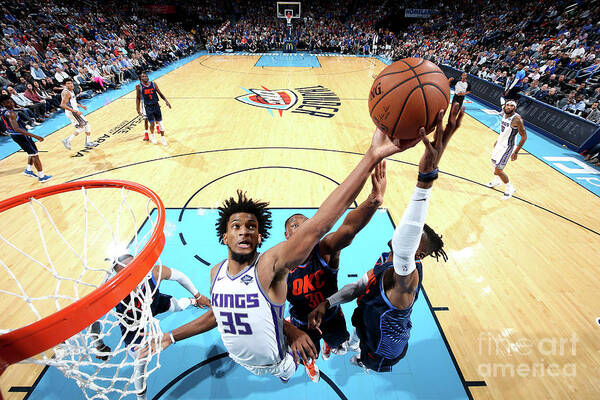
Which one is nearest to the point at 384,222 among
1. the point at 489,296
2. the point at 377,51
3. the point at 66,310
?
Answer: the point at 489,296

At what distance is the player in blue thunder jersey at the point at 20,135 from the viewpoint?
560cm

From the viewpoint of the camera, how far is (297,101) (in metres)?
11.6

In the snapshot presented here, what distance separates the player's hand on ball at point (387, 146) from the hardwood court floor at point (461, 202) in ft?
9.56

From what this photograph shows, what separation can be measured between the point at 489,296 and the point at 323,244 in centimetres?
296

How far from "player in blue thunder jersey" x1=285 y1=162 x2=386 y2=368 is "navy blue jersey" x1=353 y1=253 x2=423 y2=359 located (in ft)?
1.01

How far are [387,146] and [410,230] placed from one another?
450 millimetres

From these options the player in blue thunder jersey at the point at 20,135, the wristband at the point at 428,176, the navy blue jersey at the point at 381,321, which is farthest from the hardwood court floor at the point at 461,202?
the wristband at the point at 428,176

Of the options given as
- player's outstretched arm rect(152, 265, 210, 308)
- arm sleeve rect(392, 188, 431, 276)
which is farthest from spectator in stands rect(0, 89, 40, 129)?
arm sleeve rect(392, 188, 431, 276)

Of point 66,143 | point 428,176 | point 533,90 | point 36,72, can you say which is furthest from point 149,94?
point 533,90

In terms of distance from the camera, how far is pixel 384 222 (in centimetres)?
527

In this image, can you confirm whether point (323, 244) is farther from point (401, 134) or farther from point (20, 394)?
point (20, 394)

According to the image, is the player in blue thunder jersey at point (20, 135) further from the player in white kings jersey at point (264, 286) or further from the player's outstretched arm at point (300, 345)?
the player's outstretched arm at point (300, 345)

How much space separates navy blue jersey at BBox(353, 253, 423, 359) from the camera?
6.89 feet

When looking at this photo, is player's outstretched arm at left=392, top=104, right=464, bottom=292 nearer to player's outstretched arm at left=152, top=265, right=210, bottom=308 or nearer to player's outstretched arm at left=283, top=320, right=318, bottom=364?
player's outstretched arm at left=283, top=320, right=318, bottom=364
